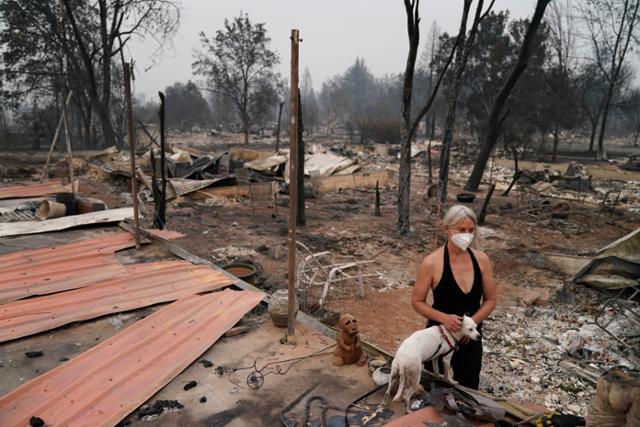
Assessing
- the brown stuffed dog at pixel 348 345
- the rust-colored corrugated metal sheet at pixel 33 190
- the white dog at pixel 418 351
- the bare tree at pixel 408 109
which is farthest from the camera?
the rust-colored corrugated metal sheet at pixel 33 190

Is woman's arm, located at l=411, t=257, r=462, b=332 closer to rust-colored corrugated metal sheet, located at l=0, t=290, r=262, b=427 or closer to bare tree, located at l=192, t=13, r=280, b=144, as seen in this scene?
rust-colored corrugated metal sheet, located at l=0, t=290, r=262, b=427

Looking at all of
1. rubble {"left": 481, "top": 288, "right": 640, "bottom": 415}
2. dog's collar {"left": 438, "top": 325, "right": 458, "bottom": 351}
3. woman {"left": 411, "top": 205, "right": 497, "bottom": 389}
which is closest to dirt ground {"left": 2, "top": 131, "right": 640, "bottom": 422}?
rubble {"left": 481, "top": 288, "right": 640, "bottom": 415}

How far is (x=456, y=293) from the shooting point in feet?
8.79

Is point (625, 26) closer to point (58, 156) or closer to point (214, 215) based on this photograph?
point (214, 215)

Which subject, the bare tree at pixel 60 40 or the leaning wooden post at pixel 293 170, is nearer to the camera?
the leaning wooden post at pixel 293 170

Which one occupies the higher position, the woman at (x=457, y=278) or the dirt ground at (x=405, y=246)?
the woman at (x=457, y=278)

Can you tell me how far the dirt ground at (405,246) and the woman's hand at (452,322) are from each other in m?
1.97

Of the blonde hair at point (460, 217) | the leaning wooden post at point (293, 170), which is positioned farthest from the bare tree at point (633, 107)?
the leaning wooden post at point (293, 170)

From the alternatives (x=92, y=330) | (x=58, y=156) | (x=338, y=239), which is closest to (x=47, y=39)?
(x=58, y=156)

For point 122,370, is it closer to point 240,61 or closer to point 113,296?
point 113,296

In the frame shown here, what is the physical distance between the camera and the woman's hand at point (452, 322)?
2609mm

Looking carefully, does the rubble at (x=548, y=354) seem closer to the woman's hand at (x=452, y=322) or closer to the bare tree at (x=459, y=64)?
the woman's hand at (x=452, y=322)

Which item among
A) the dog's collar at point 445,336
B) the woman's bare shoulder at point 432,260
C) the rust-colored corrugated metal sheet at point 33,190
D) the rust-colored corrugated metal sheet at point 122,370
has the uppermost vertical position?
the woman's bare shoulder at point 432,260

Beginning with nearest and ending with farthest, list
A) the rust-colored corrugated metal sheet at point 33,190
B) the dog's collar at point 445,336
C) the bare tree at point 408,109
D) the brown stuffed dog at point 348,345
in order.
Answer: the dog's collar at point 445,336 < the brown stuffed dog at point 348,345 < the bare tree at point 408,109 < the rust-colored corrugated metal sheet at point 33,190
